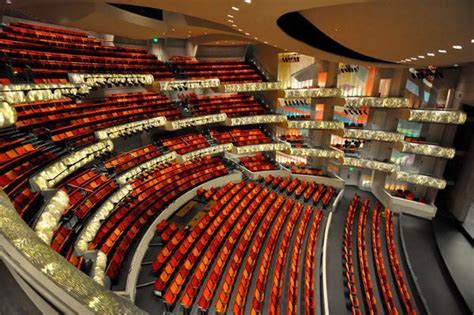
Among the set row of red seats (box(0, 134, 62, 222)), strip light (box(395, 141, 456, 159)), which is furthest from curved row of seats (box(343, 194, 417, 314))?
row of red seats (box(0, 134, 62, 222))

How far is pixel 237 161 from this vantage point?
1559 cm

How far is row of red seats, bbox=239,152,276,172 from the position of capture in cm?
1534

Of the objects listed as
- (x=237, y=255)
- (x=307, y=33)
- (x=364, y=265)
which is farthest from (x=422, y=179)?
(x=237, y=255)

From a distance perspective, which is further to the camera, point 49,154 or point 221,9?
point 49,154

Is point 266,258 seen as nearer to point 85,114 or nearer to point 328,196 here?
point 328,196

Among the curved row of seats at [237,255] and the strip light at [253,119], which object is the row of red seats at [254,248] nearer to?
the curved row of seats at [237,255]

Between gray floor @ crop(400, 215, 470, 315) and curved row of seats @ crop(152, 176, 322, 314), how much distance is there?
368cm

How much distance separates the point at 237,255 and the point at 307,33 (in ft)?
25.6

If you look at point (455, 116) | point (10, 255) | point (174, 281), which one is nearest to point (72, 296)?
point (10, 255)

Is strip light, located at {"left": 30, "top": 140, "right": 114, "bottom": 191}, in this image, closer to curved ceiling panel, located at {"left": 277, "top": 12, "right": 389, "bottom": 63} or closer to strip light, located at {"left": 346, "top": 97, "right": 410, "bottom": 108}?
curved ceiling panel, located at {"left": 277, "top": 12, "right": 389, "bottom": 63}

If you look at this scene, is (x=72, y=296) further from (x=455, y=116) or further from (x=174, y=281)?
(x=455, y=116)

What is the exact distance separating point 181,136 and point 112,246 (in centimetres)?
802

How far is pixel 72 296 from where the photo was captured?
1.31 meters

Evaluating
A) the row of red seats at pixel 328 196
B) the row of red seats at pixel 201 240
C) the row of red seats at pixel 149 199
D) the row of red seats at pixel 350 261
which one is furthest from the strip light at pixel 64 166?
the row of red seats at pixel 328 196
